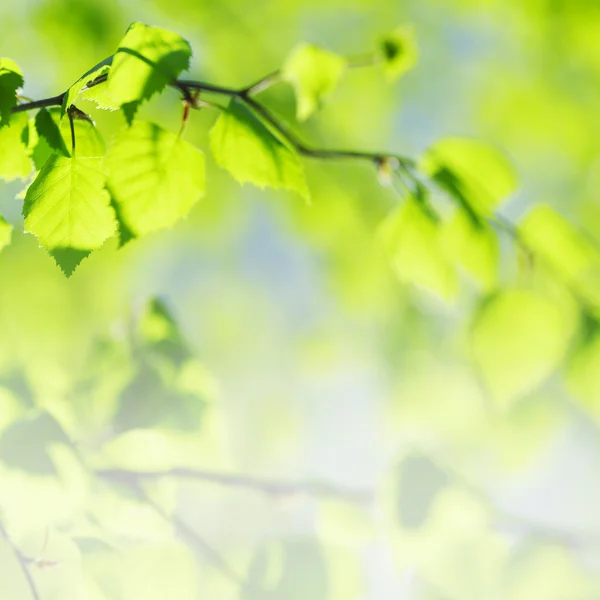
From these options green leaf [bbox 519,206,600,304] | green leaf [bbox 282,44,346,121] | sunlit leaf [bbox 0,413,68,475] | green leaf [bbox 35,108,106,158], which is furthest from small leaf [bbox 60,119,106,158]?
sunlit leaf [bbox 0,413,68,475]

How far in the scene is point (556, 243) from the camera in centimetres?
34

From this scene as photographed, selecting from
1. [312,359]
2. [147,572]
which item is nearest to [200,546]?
[147,572]

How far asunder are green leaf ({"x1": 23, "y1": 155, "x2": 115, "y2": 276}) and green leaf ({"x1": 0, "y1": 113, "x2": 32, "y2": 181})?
Result: 43 mm

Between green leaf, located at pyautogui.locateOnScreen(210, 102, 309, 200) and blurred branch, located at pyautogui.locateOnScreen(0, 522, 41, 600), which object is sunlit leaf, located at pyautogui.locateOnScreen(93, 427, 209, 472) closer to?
blurred branch, located at pyautogui.locateOnScreen(0, 522, 41, 600)

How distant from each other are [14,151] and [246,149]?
0.09 meters

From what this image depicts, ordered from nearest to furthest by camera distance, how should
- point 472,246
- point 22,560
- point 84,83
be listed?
1. point 84,83
2. point 472,246
3. point 22,560

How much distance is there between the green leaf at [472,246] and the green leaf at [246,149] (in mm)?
108

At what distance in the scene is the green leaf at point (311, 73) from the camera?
0.97 feet

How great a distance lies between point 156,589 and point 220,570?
0.26 feet

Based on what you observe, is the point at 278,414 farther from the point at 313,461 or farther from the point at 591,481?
the point at 591,481

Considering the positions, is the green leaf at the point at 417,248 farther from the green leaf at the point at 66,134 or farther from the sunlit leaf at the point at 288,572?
the sunlit leaf at the point at 288,572

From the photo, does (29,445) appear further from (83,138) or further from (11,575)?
(83,138)

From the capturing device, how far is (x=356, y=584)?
0.66m

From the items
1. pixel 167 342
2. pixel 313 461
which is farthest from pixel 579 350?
pixel 313 461
